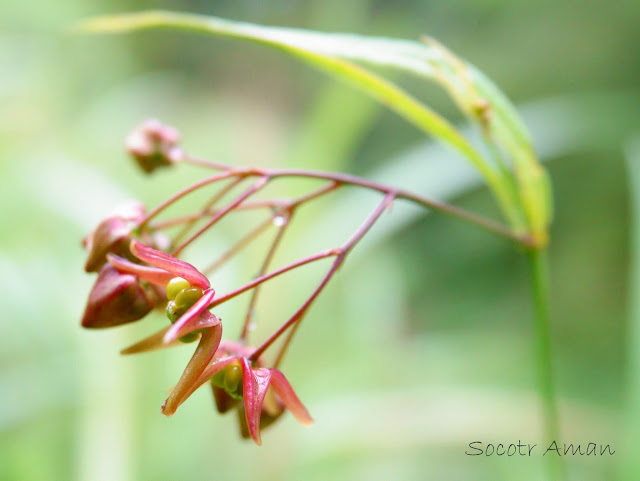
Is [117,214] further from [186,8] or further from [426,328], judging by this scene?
[186,8]

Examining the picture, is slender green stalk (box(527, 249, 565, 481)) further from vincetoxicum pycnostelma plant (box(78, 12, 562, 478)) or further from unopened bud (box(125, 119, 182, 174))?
unopened bud (box(125, 119, 182, 174))

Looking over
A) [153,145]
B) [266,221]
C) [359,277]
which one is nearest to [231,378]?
[266,221]

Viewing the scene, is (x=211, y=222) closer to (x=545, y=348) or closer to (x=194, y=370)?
(x=194, y=370)

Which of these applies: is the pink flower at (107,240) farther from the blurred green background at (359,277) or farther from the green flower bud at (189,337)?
the blurred green background at (359,277)

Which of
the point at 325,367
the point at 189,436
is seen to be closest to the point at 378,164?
the point at 325,367

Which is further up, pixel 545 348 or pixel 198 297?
pixel 545 348

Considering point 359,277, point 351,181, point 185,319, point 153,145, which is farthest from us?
point 359,277
